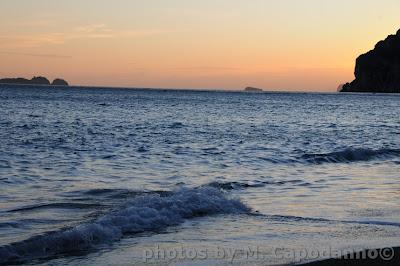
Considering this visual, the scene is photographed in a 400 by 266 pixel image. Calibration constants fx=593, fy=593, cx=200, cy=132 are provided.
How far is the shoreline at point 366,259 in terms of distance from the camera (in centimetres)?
693

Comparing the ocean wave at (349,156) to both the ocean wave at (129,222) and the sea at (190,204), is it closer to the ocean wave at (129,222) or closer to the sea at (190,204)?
the sea at (190,204)

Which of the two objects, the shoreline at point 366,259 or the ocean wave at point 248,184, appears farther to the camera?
the ocean wave at point 248,184

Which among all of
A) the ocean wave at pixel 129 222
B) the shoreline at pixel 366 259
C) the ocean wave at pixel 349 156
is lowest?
the ocean wave at pixel 349 156

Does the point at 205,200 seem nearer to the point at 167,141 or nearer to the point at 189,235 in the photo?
the point at 189,235

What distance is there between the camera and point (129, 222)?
9742 millimetres

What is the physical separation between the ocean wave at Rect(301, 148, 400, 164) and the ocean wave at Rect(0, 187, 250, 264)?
32.4 feet

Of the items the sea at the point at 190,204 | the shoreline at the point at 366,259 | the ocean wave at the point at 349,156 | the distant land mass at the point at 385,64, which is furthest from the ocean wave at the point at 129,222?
the distant land mass at the point at 385,64

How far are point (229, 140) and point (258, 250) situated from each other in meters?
21.0

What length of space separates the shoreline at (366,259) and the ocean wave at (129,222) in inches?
129

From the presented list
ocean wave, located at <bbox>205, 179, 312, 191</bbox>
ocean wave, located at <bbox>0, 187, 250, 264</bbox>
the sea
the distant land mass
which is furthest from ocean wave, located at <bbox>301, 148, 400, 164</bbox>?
the distant land mass

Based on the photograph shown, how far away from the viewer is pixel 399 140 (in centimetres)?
3102

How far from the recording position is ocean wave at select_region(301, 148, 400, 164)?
2164cm

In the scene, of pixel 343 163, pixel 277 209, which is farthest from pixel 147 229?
pixel 343 163

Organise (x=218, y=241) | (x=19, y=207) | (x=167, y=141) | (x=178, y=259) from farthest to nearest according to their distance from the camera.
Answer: (x=167, y=141)
(x=19, y=207)
(x=218, y=241)
(x=178, y=259)
